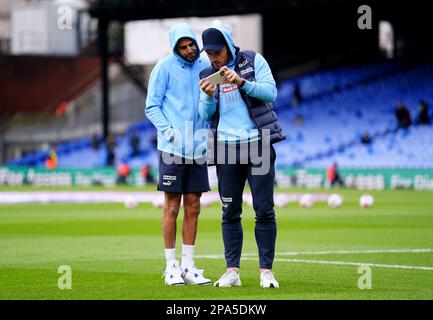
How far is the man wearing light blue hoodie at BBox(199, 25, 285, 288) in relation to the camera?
35.9ft

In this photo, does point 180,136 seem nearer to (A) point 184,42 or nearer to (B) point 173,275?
(A) point 184,42

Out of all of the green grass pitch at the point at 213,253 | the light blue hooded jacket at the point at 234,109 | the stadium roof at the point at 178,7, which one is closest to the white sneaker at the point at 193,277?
the green grass pitch at the point at 213,253

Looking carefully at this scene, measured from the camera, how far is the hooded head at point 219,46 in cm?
1091

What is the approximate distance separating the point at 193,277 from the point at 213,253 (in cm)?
365

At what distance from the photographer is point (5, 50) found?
7469cm

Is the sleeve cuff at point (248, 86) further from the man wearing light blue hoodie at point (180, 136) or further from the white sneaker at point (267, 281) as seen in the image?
the white sneaker at point (267, 281)

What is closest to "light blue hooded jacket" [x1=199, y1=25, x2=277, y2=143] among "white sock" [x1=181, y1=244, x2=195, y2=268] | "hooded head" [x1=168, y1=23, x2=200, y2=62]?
"hooded head" [x1=168, y1=23, x2=200, y2=62]

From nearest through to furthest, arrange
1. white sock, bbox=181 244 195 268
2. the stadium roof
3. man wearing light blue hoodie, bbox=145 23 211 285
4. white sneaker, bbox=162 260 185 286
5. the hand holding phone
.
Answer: the hand holding phone → white sneaker, bbox=162 260 185 286 → man wearing light blue hoodie, bbox=145 23 211 285 → white sock, bbox=181 244 195 268 → the stadium roof

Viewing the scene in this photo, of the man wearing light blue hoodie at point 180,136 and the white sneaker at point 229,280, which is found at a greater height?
the man wearing light blue hoodie at point 180,136

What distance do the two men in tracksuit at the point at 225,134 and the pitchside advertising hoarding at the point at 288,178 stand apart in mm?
29308

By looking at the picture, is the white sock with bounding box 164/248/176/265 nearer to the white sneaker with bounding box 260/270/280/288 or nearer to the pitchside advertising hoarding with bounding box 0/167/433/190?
the white sneaker with bounding box 260/270/280/288
